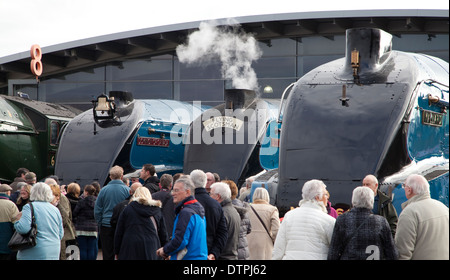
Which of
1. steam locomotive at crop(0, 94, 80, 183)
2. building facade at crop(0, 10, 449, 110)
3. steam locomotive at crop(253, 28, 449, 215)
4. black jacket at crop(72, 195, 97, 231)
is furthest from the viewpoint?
building facade at crop(0, 10, 449, 110)

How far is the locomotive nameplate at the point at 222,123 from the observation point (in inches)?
604

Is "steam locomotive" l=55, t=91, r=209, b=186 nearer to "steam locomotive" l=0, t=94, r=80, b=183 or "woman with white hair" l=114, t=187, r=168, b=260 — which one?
"steam locomotive" l=0, t=94, r=80, b=183

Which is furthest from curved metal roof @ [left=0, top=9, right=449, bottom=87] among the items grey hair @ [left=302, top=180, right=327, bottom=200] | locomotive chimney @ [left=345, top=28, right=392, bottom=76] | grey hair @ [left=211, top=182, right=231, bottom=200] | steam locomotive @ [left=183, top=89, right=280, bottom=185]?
grey hair @ [left=302, top=180, right=327, bottom=200]

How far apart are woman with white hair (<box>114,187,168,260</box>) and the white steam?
18803mm

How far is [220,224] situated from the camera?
765 cm

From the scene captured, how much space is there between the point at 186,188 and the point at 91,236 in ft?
13.5

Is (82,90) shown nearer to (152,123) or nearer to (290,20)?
(290,20)

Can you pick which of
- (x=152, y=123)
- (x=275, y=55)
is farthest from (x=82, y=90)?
(x=152, y=123)

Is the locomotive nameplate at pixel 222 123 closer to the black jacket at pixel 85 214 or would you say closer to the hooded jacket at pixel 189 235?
the black jacket at pixel 85 214

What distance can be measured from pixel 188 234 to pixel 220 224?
68 cm

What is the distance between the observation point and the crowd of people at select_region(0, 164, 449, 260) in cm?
641

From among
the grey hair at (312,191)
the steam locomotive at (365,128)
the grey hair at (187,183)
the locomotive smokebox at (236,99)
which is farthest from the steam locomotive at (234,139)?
the grey hair at (312,191)

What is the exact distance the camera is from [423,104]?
415 inches
